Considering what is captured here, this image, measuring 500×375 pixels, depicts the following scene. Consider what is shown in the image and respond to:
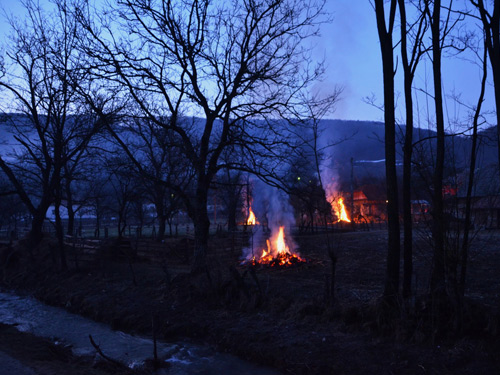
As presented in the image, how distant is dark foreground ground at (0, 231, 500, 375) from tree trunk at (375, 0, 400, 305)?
0.48m

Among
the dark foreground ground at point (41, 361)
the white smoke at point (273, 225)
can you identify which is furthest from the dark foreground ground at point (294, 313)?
the white smoke at point (273, 225)

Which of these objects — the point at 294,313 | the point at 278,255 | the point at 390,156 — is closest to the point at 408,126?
the point at 390,156

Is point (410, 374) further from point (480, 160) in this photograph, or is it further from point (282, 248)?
point (282, 248)

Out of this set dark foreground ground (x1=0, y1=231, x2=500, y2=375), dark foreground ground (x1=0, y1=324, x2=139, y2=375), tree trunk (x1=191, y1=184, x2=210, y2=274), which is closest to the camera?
dark foreground ground (x1=0, y1=231, x2=500, y2=375)

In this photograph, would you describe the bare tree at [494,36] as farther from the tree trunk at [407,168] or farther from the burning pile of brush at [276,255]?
the burning pile of brush at [276,255]

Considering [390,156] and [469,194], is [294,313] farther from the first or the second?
[469,194]

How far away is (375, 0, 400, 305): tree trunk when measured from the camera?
7.50 metres

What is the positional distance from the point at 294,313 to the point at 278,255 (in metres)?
7.70

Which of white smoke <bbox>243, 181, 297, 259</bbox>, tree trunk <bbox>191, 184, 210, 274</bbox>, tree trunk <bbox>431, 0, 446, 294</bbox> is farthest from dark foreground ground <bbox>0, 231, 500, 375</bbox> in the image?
white smoke <bbox>243, 181, 297, 259</bbox>

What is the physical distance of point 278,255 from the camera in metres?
16.3

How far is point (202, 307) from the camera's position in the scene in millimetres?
9969

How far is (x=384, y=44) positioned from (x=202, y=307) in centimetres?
685

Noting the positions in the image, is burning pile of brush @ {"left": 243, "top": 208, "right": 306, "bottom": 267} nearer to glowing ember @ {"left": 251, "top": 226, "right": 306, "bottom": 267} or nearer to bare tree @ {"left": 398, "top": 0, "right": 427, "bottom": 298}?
glowing ember @ {"left": 251, "top": 226, "right": 306, "bottom": 267}

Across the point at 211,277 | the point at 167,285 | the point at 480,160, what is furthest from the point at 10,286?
the point at 480,160
